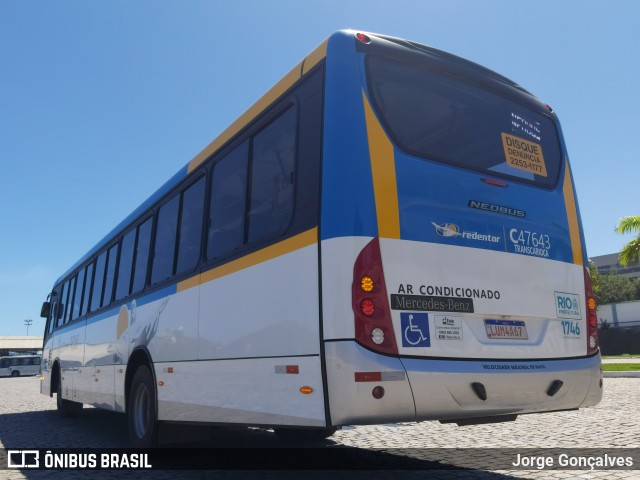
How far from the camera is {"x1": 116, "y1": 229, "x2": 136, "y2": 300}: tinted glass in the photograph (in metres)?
8.80

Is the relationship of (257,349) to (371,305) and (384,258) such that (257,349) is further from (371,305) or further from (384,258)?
(384,258)

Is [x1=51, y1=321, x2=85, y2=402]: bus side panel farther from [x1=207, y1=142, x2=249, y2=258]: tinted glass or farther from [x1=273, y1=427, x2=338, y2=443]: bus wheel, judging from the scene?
[x1=207, y1=142, x2=249, y2=258]: tinted glass

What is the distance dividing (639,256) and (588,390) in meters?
24.5

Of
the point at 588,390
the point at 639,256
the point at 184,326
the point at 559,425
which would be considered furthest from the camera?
the point at 639,256

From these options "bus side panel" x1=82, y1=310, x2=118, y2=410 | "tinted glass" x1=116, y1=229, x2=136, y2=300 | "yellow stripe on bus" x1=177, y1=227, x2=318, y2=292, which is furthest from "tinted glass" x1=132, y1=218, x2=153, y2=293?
"yellow stripe on bus" x1=177, y1=227, x2=318, y2=292

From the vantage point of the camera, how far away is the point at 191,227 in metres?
6.52

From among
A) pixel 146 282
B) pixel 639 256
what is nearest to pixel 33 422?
pixel 146 282

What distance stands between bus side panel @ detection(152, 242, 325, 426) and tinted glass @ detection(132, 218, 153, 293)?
2.28 metres

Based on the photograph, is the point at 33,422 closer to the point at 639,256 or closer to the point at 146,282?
the point at 146,282

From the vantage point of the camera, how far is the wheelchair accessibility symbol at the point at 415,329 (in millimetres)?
3994

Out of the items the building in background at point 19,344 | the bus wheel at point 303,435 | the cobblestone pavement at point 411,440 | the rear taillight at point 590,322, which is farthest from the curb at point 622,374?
the building in background at point 19,344

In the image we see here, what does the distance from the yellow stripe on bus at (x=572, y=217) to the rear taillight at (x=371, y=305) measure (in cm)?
242

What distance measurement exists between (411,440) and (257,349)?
12.2 feet

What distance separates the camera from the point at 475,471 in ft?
17.9
